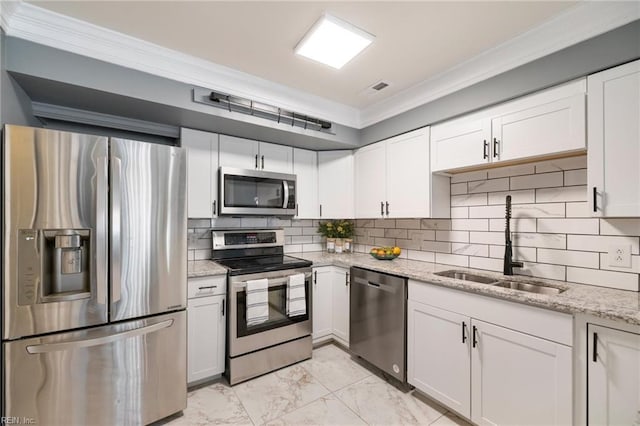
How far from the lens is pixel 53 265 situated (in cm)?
151

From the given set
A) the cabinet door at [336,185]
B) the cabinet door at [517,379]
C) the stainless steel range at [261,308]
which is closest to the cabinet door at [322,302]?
the stainless steel range at [261,308]

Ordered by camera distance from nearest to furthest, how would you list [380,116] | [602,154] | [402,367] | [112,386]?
[602,154] → [112,386] → [402,367] → [380,116]

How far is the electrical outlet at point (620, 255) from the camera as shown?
1606 millimetres

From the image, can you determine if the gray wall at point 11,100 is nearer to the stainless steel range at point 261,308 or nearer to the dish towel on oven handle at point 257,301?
the stainless steel range at point 261,308

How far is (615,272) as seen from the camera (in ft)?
5.40

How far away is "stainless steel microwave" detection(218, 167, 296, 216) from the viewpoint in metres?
2.53

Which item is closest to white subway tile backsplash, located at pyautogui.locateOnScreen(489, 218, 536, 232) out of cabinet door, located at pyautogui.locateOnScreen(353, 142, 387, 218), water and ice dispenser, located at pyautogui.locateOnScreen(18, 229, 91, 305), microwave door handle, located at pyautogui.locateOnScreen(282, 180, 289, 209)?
cabinet door, located at pyautogui.locateOnScreen(353, 142, 387, 218)

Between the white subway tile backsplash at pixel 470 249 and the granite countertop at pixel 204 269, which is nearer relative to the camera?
the granite countertop at pixel 204 269

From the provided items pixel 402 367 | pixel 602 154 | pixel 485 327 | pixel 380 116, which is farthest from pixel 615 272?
pixel 380 116

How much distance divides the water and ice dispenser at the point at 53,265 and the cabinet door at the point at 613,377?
257cm

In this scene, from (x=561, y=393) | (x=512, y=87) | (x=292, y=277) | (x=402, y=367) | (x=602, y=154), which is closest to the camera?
(x=561, y=393)

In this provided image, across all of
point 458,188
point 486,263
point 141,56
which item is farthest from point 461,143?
point 141,56

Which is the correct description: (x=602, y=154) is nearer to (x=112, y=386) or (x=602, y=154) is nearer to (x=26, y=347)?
(x=112, y=386)

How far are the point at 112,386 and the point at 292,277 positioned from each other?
134cm
